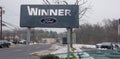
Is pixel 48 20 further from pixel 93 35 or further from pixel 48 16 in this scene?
pixel 93 35

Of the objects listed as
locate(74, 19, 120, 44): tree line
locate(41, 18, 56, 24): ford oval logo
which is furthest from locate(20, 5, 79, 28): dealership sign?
locate(74, 19, 120, 44): tree line

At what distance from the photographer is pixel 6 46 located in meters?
74.6

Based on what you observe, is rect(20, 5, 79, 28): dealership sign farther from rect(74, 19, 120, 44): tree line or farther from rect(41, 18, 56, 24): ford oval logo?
rect(74, 19, 120, 44): tree line

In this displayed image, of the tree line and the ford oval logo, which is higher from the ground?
the ford oval logo

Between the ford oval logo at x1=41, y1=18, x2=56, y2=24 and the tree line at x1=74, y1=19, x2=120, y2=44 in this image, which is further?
Result: the tree line at x1=74, y1=19, x2=120, y2=44

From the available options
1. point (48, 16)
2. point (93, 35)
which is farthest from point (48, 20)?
point (93, 35)

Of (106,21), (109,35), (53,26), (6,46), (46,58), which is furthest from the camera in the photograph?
(106,21)

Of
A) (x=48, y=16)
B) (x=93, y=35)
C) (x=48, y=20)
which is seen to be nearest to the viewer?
(x=48, y=16)

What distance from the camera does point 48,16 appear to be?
1675 centimetres

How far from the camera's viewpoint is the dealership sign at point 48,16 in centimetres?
1680

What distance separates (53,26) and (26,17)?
1382 millimetres

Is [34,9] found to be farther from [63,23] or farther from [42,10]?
[63,23]

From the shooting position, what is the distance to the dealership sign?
16.8 meters

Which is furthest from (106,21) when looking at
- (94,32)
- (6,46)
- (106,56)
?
(106,56)
